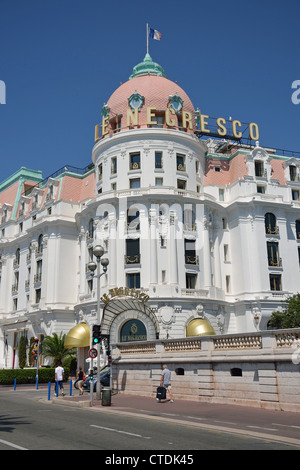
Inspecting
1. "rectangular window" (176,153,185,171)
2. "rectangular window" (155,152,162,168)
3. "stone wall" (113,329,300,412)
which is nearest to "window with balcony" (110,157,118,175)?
"rectangular window" (155,152,162,168)

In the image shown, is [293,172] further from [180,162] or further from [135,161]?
[135,161]

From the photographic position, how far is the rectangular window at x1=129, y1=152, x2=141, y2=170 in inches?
1914

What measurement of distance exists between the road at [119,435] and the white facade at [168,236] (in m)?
26.2

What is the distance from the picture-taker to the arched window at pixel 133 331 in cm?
4356

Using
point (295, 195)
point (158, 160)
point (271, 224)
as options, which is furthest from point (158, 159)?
point (295, 195)

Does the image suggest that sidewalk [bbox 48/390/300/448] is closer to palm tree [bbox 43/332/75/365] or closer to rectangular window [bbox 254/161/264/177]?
palm tree [bbox 43/332/75/365]

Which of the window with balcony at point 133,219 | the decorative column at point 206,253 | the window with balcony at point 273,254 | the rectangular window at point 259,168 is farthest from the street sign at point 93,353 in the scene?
the rectangular window at point 259,168

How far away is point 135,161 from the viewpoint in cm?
4912

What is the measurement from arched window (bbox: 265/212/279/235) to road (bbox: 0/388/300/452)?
35231 millimetres

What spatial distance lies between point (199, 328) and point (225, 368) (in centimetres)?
2013

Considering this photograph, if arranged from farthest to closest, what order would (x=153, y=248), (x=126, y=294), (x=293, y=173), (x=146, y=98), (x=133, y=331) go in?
(x=293, y=173)
(x=146, y=98)
(x=153, y=248)
(x=133, y=331)
(x=126, y=294)

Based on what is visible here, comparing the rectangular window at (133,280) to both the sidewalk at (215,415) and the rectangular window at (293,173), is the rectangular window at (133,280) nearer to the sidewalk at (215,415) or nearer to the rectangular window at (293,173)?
the sidewalk at (215,415)

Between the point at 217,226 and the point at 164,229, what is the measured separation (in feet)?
24.3
